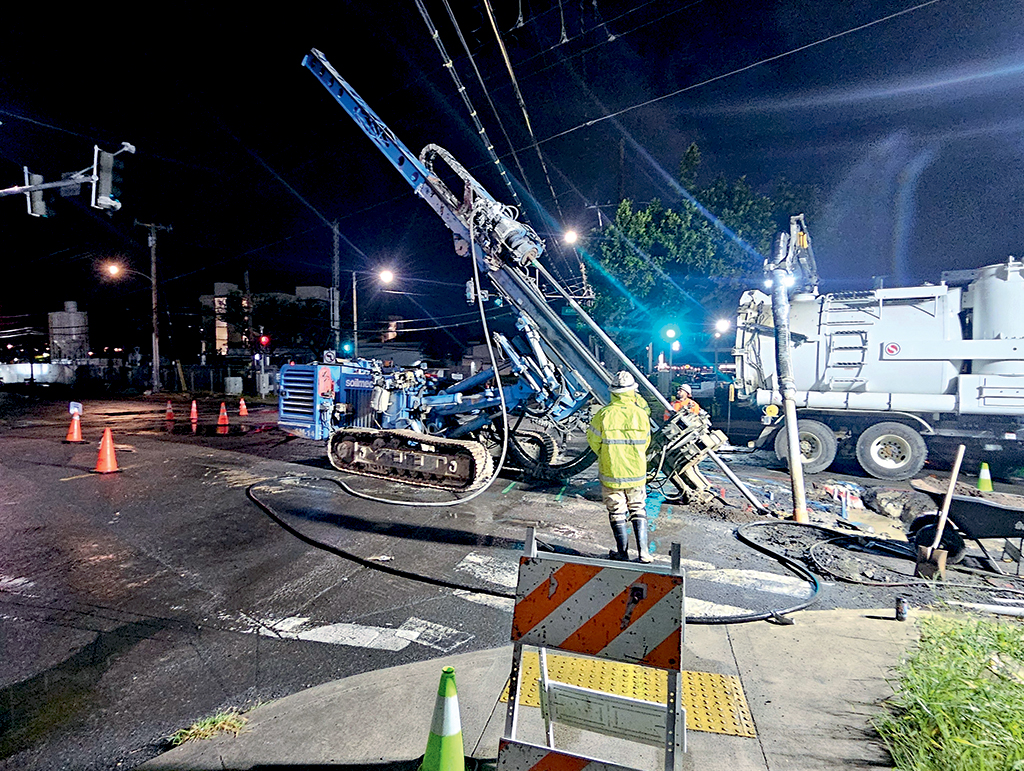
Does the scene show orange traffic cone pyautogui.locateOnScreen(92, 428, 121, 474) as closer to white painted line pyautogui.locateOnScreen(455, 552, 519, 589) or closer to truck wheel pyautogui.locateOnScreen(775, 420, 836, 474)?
white painted line pyautogui.locateOnScreen(455, 552, 519, 589)

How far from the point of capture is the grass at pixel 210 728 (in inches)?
111

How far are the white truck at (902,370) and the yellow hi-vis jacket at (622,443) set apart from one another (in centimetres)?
652

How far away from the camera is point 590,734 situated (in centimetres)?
280

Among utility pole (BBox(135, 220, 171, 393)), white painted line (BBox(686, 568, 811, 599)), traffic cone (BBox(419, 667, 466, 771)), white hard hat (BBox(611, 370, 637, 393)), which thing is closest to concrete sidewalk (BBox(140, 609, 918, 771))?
traffic cone (BBox(419, 667, 466, 771))

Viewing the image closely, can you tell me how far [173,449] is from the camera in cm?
1169

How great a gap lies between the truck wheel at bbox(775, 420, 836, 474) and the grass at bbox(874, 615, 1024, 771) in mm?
7524

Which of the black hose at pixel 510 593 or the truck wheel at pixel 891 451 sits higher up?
the truck wheel at pixel 891 451

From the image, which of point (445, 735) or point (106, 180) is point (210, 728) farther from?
point (106, 180)

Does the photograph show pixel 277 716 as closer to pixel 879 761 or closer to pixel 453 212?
pixel 879 761

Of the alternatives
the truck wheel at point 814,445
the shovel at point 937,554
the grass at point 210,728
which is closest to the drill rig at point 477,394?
the shovel at point 937,554

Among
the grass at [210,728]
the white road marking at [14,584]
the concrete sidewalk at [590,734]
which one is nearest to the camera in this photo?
the concrete sidewalk at [590,734]

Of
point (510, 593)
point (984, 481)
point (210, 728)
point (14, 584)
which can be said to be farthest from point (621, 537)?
point (984, 481)

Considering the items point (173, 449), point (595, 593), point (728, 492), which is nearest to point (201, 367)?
point (173, 449)

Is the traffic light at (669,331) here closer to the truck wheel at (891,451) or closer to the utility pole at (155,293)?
the truck wheel at (891,451)
